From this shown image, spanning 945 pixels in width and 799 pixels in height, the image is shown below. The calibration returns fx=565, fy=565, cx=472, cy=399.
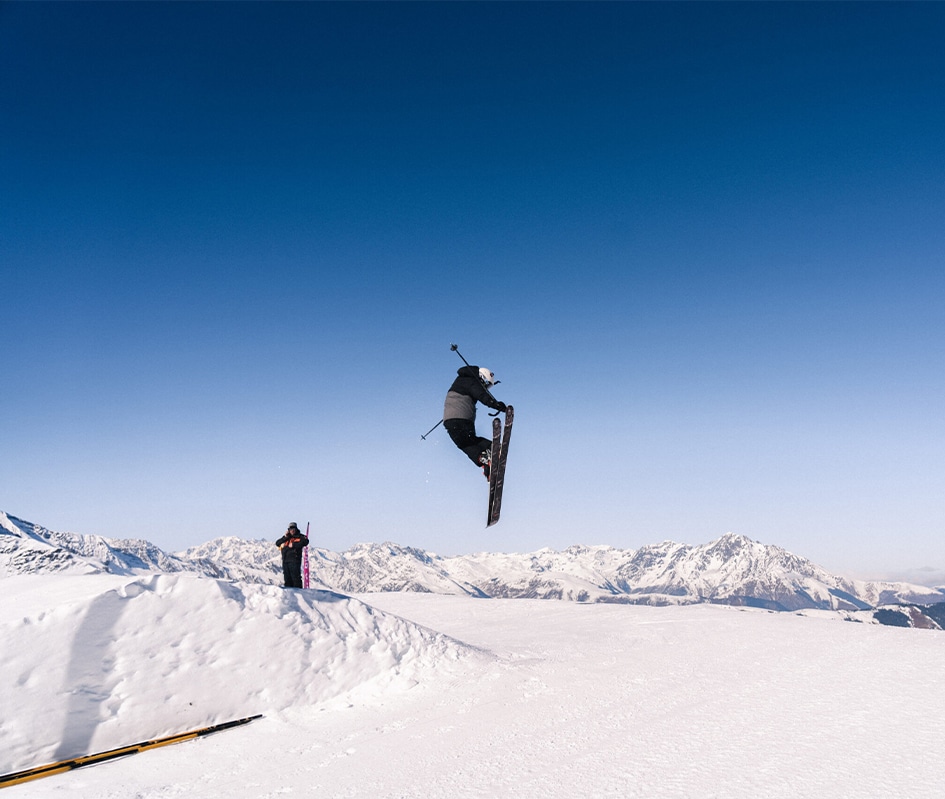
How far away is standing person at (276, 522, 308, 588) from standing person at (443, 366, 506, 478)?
20.8ft

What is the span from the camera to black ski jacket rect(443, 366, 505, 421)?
11.6m

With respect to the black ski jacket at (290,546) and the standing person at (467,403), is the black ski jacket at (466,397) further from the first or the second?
the black ski jacket at (290,546)

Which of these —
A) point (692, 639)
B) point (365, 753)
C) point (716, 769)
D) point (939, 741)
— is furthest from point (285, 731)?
point (692, 639)

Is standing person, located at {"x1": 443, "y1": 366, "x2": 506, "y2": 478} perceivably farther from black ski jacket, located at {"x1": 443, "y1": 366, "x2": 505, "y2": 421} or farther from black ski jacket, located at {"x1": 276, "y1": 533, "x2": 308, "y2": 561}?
black ski jacket, located at {"x1": 276, "y1": 533, "x2": 308, "y2": 561}

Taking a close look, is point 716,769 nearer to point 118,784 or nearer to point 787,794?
point 787,794

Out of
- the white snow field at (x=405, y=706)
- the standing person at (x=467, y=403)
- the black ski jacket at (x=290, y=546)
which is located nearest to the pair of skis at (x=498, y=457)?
the standing person at (x=467, y=403)

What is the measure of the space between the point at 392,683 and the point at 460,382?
6070 millimetres

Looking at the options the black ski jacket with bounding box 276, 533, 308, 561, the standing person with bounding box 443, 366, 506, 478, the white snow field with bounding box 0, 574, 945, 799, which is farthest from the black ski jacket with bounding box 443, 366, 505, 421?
the black ski jacket with bounding box 276, 533, 308, 561

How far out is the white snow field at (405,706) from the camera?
6.45 metres

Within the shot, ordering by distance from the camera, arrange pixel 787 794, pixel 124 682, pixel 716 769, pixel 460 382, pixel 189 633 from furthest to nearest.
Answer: pixel 460 382
pixel 189 633
pixel 124 682
pixel 716 769
pixel 787 794

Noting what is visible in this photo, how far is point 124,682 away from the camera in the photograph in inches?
350

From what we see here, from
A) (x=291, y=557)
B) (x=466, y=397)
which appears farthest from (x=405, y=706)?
(x=291, y=557)

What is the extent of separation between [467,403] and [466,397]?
13 cm

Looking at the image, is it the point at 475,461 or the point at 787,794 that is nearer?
the point at 787,794
